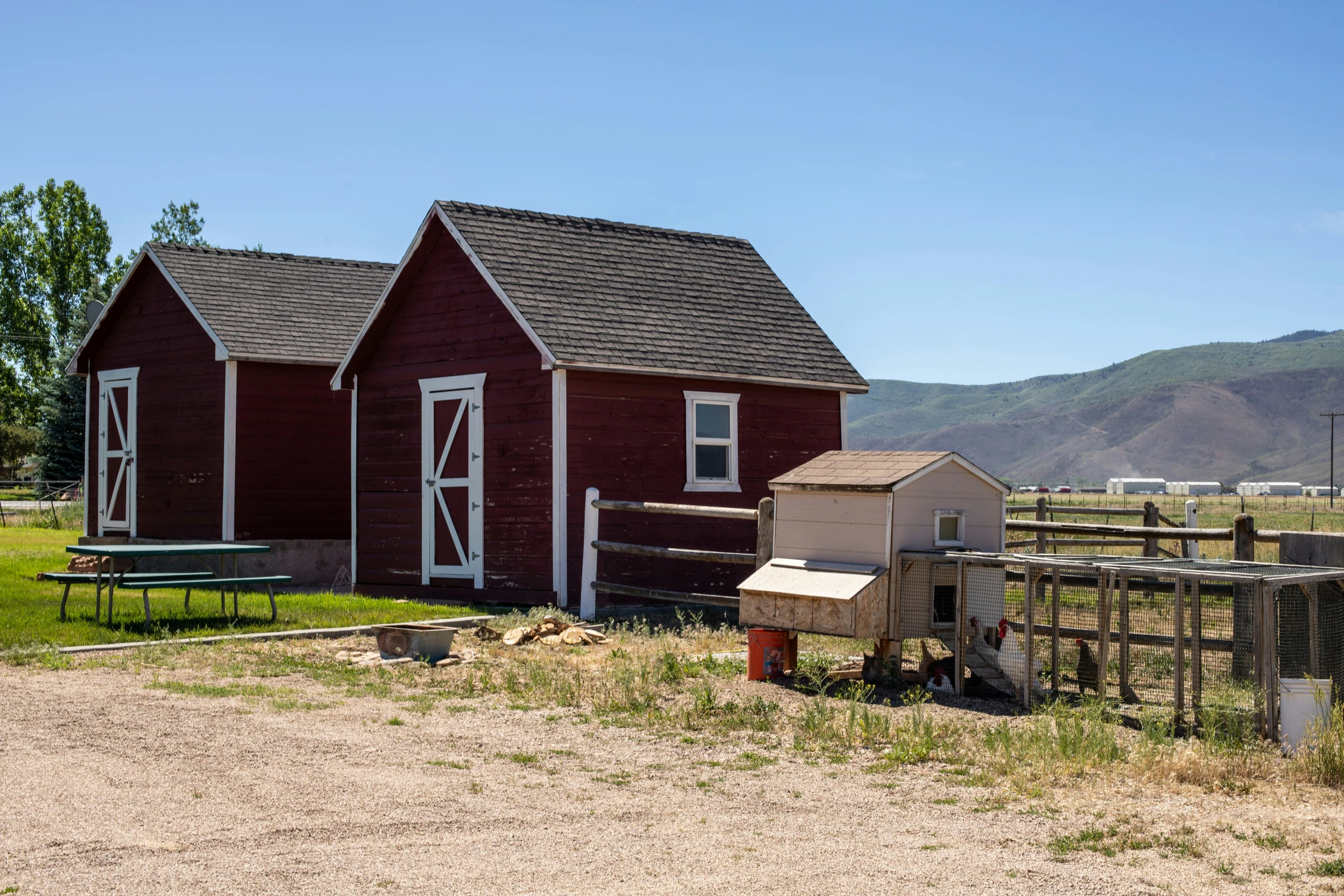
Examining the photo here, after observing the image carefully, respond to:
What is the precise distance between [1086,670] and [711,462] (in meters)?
8.63

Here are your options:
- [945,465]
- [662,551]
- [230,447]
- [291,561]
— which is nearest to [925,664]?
[945,465]

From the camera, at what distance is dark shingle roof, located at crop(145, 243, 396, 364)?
2283 centimetres

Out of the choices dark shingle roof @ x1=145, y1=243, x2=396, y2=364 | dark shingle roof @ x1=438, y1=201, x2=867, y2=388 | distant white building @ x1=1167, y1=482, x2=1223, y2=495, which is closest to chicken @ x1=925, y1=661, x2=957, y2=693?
dark shingle roof @ x1=438, y1=201, x2=867, y2=388

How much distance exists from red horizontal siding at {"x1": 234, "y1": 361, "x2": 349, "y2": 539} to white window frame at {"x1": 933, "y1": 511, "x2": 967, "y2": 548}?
1449 centimetres

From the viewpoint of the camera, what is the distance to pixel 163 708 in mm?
9930

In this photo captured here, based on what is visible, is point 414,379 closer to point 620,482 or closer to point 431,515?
point 431,515

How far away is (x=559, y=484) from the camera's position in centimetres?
1752

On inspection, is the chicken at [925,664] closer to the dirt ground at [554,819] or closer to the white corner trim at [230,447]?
the dirt ground at [554,819]

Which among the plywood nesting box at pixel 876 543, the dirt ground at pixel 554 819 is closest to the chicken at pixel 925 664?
the plywood nesting box at pixel 876 543

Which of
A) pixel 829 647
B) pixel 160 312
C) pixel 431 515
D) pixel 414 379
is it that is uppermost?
pixel 160 312

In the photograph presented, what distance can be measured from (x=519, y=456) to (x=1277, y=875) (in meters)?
13.3

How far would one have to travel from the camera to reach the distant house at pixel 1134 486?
564 ft

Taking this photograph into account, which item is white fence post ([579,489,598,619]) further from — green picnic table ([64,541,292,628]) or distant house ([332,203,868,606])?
green picnic table ([64,541,292,628])

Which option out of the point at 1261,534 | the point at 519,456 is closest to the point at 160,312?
the point at 519,456
